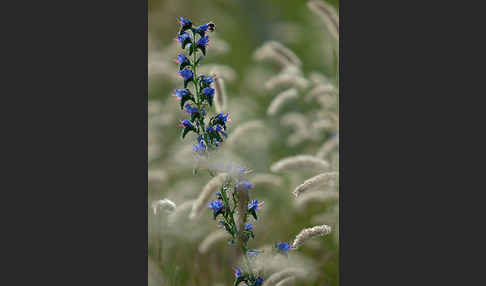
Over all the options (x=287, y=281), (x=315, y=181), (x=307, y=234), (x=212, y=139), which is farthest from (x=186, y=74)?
(x=287, y=281)

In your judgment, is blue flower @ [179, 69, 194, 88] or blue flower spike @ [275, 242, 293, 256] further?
blue flower spike @ [275, 242, 293, 256]

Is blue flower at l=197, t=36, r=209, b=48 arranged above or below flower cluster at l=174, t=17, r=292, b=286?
above

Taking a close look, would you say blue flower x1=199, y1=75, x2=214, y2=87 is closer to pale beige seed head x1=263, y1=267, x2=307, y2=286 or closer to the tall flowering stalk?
the tall flowering stalk

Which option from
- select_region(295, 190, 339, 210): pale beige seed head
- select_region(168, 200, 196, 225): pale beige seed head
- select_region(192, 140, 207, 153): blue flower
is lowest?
select_region(168, 200, 196, 225): pale beige seed head

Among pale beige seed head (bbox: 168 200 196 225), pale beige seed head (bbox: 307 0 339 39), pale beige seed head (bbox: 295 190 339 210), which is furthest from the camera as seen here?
pale beige seed head (bbox: 295 190 339 210)

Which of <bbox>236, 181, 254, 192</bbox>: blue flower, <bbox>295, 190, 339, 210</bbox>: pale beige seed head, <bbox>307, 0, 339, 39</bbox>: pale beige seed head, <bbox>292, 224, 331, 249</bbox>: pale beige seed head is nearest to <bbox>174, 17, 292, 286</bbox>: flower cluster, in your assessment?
<bbox>236, 181, 254, 192</bbox>: blue flower

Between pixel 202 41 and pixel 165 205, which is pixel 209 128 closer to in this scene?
pixel 202 41

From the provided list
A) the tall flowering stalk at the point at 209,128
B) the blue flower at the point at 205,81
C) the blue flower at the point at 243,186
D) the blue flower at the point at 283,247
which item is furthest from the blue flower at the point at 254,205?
the blue flower at the point at 205,81
